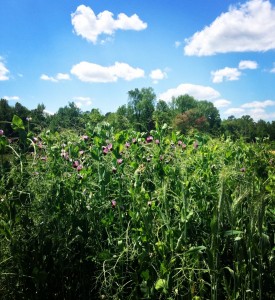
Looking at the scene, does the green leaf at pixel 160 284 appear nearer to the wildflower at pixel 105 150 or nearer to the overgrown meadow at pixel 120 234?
the overgrown meadow at pixel 120 234

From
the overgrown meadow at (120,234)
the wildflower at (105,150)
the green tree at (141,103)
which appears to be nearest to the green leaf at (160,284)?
the overgrown meadow at (120,234)

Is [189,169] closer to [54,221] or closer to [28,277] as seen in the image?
[54,221]

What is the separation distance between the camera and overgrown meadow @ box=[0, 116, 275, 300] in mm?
1933

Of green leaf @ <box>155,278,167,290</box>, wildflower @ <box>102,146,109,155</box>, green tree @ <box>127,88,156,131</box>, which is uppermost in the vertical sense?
green tree @ <box>127,88,156,131</box>

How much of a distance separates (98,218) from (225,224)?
34.1 inches

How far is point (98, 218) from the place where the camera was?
227 cm

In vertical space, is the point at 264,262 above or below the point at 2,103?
below

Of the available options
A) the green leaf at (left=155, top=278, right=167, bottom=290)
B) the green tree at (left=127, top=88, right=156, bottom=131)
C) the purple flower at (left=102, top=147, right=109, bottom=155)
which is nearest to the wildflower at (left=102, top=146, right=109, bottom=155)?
the purple flower at (left=102, top=147, right=109, bottom=155)

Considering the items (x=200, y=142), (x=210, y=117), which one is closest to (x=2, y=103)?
(x=210, y=117)

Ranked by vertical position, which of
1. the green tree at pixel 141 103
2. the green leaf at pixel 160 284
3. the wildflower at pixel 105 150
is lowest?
the green leaf at pixel 160 284

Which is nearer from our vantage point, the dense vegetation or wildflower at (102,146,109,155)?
the dense vegetation

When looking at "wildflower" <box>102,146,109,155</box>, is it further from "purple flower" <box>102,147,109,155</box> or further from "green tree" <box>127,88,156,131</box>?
"green tree" <box>127,88,156,131</box>

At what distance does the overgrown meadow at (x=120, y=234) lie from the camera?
6.34 feet

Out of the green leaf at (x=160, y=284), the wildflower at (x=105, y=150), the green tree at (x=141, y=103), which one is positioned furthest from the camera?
the green tree at (x=141, y=103)
